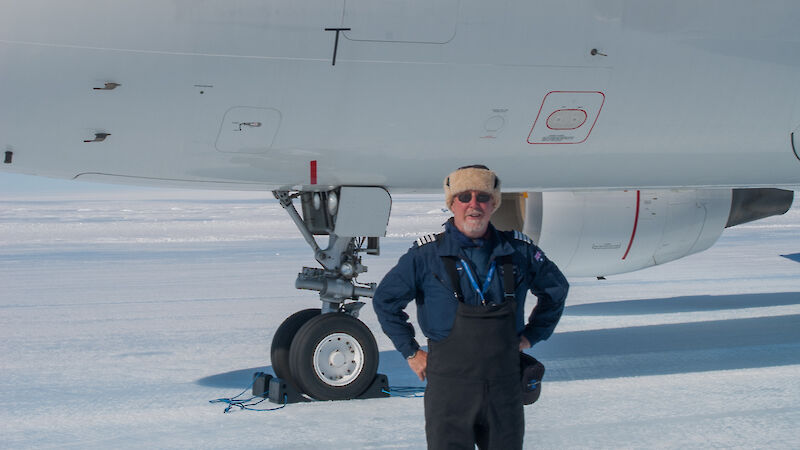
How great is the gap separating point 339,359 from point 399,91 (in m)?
2.25

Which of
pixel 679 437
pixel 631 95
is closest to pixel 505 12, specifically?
pixel 631 95

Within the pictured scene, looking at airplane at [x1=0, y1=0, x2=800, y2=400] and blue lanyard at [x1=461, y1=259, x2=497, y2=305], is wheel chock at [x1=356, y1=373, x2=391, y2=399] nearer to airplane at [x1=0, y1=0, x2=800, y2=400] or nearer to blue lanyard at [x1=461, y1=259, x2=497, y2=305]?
airplane at [x1=0, y1=0, x2=800, y2=400]

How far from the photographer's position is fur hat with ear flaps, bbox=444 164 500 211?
420cm

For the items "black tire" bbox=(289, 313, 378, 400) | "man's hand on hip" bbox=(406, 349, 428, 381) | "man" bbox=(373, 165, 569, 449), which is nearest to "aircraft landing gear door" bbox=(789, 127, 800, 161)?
"black tire" bbox=(289, 313, 378, 400)

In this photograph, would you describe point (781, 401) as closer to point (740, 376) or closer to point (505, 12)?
point (740, 376)

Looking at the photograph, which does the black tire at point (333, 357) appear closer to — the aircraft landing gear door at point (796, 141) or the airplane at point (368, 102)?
the airplane at point (368, 102)

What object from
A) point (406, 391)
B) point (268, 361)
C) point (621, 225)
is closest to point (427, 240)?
point (406, 391)

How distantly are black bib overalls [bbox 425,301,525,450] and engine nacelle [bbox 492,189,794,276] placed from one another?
6.19 metres

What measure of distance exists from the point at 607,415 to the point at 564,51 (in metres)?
2.86

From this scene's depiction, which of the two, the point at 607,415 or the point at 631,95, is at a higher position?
the point at 631,95

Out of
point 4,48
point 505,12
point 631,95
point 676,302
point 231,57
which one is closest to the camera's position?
point 4,48

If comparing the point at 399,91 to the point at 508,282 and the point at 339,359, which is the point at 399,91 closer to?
the point at 339,359

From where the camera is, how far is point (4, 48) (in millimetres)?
6242

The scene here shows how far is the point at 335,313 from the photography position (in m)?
7.76
